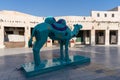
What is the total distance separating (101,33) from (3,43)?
58.1 ft

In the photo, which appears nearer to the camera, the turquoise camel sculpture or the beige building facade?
the turquoise camel sculpture

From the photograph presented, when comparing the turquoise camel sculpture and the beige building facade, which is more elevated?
the beige building facade

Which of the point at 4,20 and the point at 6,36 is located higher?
the point at 4,20

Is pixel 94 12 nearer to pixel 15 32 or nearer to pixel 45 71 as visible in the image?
pixel 15 32

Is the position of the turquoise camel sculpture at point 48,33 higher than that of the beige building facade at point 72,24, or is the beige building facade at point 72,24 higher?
the beige building facade at point 72,24

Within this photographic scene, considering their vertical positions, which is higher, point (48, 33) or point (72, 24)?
point (72, 24)

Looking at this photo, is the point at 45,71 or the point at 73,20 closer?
the point at 45,71

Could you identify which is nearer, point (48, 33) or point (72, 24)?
point (48, 33)

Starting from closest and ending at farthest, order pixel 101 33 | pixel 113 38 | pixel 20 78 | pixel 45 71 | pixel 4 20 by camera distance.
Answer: pixel 20 78
pixel 45 71
pixel 4 20
pixel 113 38
pixel 101 33

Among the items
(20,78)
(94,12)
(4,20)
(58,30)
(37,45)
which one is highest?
(94,12)

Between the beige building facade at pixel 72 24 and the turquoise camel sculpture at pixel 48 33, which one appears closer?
the turquoise camel sculpture at pixel 48 33

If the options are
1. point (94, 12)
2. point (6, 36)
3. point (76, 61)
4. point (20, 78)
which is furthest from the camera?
point (94, 12)

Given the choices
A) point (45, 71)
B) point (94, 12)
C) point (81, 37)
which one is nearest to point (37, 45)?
point (45, 71)

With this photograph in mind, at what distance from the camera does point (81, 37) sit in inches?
1040
